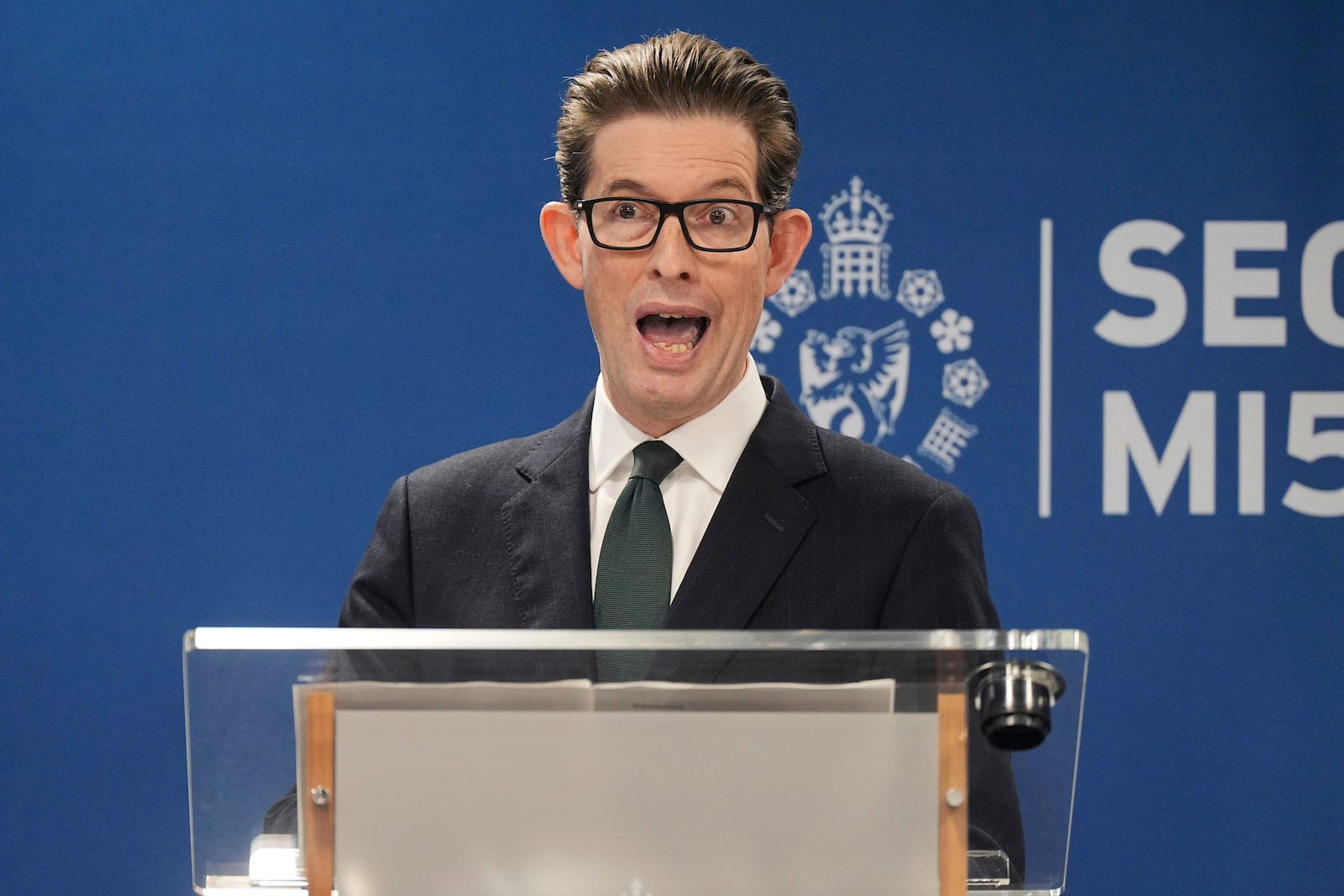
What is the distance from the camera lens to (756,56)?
9.41ft

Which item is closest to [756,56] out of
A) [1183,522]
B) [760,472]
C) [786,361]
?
[786,361]

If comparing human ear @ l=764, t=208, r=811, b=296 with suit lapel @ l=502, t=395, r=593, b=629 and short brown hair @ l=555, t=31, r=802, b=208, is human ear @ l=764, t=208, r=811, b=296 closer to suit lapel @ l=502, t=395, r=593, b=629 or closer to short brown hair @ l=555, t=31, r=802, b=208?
short brown hair @ l=555, t=31, r=802, b=208

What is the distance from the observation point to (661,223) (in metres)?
1.64

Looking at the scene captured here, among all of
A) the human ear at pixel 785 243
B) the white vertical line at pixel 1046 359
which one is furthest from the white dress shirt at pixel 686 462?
the white vertical line at pixel 1046 359

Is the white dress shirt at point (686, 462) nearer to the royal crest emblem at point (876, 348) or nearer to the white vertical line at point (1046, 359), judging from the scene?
the royal crest emblem at point (876, 348)

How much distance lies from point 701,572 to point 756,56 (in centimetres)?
157

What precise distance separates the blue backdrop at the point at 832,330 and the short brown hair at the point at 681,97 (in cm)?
114

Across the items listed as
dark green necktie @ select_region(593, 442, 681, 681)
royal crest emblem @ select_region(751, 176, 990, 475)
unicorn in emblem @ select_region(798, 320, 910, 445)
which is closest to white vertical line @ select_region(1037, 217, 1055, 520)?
royal crest emblem @ select_region(751, 176, 990, 475)

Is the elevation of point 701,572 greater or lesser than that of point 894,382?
lesser

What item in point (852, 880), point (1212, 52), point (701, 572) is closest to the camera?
point (852, 880)

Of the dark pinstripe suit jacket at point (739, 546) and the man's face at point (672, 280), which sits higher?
the man's face at point (672, 280)

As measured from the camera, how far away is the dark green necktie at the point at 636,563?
1627mm

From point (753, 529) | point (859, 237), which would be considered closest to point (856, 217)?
point (859, 237)

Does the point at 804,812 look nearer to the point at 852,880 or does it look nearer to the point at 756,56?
the point at 852,880
